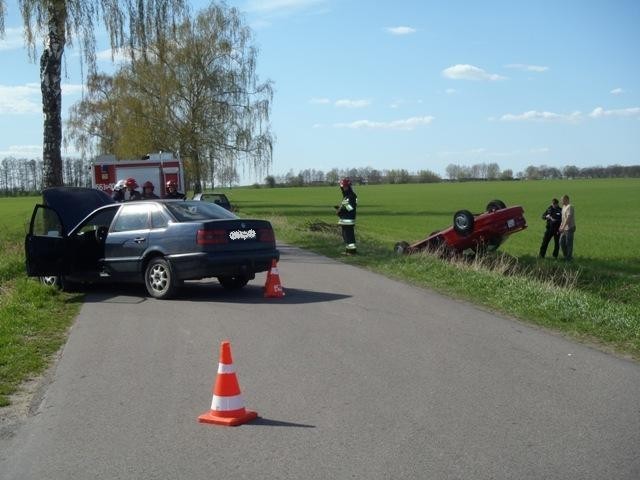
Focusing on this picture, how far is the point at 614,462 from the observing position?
456cm

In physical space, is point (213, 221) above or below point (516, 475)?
above

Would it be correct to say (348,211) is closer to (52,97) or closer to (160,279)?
(160,279)

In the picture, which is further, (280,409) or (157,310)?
(157,310)

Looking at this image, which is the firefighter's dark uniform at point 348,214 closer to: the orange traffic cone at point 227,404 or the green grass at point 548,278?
the green grass at point 548,278

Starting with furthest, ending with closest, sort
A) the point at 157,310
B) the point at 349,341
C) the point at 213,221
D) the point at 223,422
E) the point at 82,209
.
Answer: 1. the point at 82,209
2. the point at 213,221
3. the point at 157,310
4. the point at 349,341
5. the point at 223,422

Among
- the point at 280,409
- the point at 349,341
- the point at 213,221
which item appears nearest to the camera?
the point at 280,409

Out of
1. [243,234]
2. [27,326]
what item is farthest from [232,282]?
[27,326]

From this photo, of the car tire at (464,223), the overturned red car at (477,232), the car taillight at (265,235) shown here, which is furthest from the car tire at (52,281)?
the car tire at (464,223)

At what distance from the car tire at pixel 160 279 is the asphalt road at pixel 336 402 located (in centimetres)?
136

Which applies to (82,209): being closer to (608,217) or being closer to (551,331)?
(551,331)

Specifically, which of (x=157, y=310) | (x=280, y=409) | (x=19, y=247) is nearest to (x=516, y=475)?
(x=280, y=409)

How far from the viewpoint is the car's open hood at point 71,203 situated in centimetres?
1311

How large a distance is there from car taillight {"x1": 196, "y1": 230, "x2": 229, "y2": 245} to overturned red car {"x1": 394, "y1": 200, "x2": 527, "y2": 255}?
26.0 ft

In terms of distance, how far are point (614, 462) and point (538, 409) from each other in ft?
3.65
